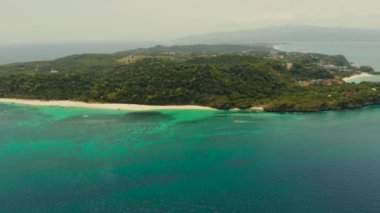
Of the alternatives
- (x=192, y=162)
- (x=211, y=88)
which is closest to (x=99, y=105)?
(x=211, y=88)

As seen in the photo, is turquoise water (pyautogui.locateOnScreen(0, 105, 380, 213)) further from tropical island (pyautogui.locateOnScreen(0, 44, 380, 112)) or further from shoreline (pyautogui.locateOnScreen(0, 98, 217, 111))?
tropical island (pyautogui.locateOnScreen(0, 44, 380, 112))

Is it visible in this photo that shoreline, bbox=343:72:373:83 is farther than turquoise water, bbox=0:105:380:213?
Yes

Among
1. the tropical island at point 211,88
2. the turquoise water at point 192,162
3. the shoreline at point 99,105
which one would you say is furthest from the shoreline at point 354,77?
the shoreline at point 99,105

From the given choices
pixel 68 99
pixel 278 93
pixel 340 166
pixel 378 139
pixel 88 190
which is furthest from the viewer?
pixel 68 99

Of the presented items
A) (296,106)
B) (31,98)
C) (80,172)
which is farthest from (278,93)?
(31,98)

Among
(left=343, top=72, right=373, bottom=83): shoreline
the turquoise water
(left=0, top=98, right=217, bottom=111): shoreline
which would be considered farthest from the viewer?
(left=343, top=72, right=373, bottom=83): shoreline

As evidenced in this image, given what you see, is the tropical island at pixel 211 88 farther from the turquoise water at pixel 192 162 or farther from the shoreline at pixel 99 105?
the turquoise water at pixel 192 162

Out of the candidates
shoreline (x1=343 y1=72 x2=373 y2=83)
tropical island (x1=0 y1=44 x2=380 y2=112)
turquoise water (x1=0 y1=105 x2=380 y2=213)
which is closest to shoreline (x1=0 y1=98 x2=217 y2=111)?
tropical island (x1=0 y1=44 x2=380 y2=112)

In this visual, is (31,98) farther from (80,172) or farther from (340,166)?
(340,166)
